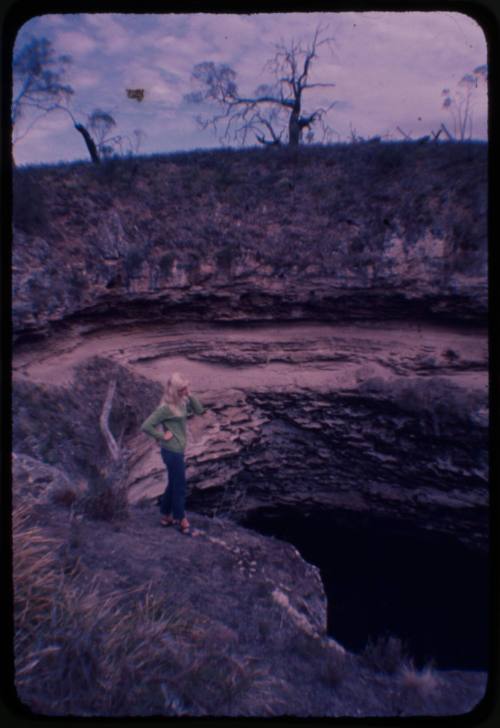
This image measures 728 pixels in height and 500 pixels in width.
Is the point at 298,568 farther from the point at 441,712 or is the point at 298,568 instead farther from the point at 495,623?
Result: the point at 495,623

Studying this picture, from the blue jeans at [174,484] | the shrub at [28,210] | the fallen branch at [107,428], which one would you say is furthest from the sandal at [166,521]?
the shrub at [28,210]

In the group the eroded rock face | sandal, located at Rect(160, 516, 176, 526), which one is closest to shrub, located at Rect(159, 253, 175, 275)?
the eroded rock face

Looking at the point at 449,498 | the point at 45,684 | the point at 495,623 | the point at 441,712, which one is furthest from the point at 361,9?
the point at 449,498

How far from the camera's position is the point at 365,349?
8281 mm

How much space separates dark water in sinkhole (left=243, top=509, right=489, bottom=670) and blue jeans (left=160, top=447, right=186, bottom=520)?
3695 mm

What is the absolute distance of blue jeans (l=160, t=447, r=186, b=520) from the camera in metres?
5.21

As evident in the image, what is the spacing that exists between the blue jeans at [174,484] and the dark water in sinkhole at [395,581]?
12.1 ft

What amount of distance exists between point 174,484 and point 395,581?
5.78 metres

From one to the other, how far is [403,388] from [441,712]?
194 inches

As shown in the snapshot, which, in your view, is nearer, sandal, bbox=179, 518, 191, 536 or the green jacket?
the green jacket

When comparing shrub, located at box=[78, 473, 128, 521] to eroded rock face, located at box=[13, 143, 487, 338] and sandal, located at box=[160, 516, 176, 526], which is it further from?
eroded rock face, located at box=[13, 143, 487, 338]

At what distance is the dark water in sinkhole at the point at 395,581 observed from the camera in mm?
7832

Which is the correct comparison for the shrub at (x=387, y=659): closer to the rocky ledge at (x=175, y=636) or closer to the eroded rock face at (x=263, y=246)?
the rocky ledge at (x=175, y=636)

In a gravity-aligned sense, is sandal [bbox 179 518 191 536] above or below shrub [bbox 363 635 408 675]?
above
